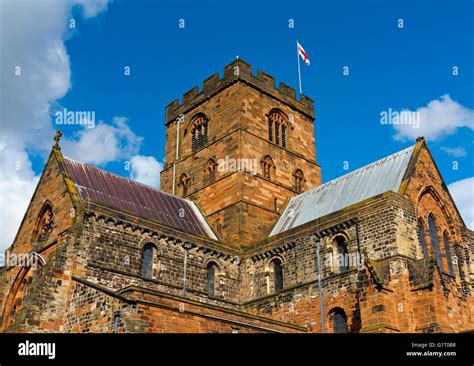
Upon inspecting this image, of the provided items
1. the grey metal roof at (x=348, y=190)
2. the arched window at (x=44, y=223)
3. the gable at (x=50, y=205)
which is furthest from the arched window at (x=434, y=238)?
the arched window at (x=44, y=223)

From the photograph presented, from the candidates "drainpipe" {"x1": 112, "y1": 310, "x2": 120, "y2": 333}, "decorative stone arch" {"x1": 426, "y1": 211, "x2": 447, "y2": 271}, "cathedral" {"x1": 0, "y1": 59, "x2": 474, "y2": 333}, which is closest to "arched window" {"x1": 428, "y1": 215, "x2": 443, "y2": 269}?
"decorative stone arch" {"x1": 426, "y1": 211, "x2": 447, "y2": 271}

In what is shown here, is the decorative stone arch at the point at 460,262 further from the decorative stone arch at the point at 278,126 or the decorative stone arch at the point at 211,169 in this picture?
the decorative stone arch at the point at 211,169

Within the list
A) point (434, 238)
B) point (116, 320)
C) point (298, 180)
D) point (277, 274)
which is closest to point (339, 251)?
point (277, 274)

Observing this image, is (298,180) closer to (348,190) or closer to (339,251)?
(348,190)

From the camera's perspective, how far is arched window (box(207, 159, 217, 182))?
36.9m

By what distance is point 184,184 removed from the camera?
39.0m

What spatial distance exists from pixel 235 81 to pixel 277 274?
14487 mm

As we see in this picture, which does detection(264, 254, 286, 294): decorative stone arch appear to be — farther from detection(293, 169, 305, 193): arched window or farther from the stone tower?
detection(293, 169, 305, 193): arched window

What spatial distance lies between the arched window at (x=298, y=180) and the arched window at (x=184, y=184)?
24.3ft

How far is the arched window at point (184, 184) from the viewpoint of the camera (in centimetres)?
3859

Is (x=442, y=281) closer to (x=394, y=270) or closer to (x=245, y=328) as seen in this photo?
(x=394, y=270)

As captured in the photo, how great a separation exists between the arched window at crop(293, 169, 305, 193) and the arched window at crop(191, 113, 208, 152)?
6.65 m

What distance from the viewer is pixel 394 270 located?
23.9 m
